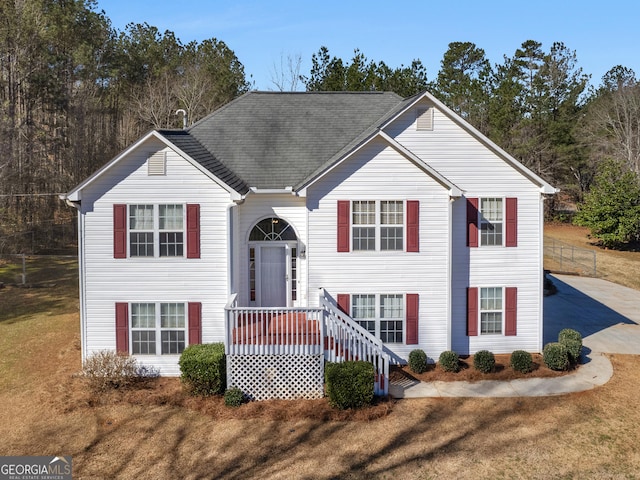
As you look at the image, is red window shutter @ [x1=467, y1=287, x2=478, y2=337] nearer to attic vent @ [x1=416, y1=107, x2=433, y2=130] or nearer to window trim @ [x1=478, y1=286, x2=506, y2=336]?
window trim @ [x1=478, y1=286, x2=506, y2=336]

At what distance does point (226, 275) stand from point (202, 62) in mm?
43794

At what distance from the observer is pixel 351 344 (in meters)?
15.7

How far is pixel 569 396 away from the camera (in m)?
14.8

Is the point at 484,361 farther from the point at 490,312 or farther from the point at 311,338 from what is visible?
the point at 311,338

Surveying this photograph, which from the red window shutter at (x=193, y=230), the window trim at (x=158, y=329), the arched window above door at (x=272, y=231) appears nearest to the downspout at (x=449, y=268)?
the arched window above door at (x=272, y=231)

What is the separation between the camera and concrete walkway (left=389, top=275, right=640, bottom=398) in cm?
1523

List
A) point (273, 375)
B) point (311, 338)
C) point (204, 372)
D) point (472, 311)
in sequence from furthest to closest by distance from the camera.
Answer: point (472, 311) → point (311, 338) → point (273, 375) → point (204, 372)

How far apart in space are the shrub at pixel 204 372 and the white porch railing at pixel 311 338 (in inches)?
17.2

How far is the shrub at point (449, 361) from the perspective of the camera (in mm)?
16328

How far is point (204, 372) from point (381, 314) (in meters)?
5.64

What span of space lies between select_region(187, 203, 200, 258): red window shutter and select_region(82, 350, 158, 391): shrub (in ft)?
11.2

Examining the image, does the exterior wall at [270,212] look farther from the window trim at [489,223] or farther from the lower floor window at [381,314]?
the window trim at [489,223]

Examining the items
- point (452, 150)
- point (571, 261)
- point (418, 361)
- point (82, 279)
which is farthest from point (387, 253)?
point (571, 261)

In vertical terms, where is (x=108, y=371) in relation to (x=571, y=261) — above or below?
below
